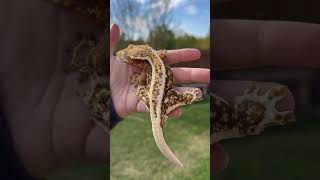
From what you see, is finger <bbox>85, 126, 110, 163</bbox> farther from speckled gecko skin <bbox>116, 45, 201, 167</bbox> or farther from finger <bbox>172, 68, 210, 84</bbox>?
finger <bbox>172, 68, 210, 84</bbox>

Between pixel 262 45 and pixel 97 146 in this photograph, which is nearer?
pixel 262 45

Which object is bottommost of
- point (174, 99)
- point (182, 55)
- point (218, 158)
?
point (218, 158)

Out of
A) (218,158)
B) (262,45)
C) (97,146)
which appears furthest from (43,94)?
(262,45)

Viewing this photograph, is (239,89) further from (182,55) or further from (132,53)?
(132,53)

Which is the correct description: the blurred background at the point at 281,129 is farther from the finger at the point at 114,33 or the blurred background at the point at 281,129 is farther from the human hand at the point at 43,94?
the human hand at the point at 43,94

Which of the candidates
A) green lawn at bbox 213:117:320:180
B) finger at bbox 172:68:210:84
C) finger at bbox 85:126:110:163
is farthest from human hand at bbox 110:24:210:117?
green lawn at bbox 213:117:320:180

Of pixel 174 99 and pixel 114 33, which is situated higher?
pixel 114 33

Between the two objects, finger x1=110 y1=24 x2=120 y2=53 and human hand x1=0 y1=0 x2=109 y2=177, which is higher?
finger x1=110 y1=24 x2=120 y2=53

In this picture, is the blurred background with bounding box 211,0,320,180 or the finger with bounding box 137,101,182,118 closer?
the blurred background with bounding box 211,0,320,180
